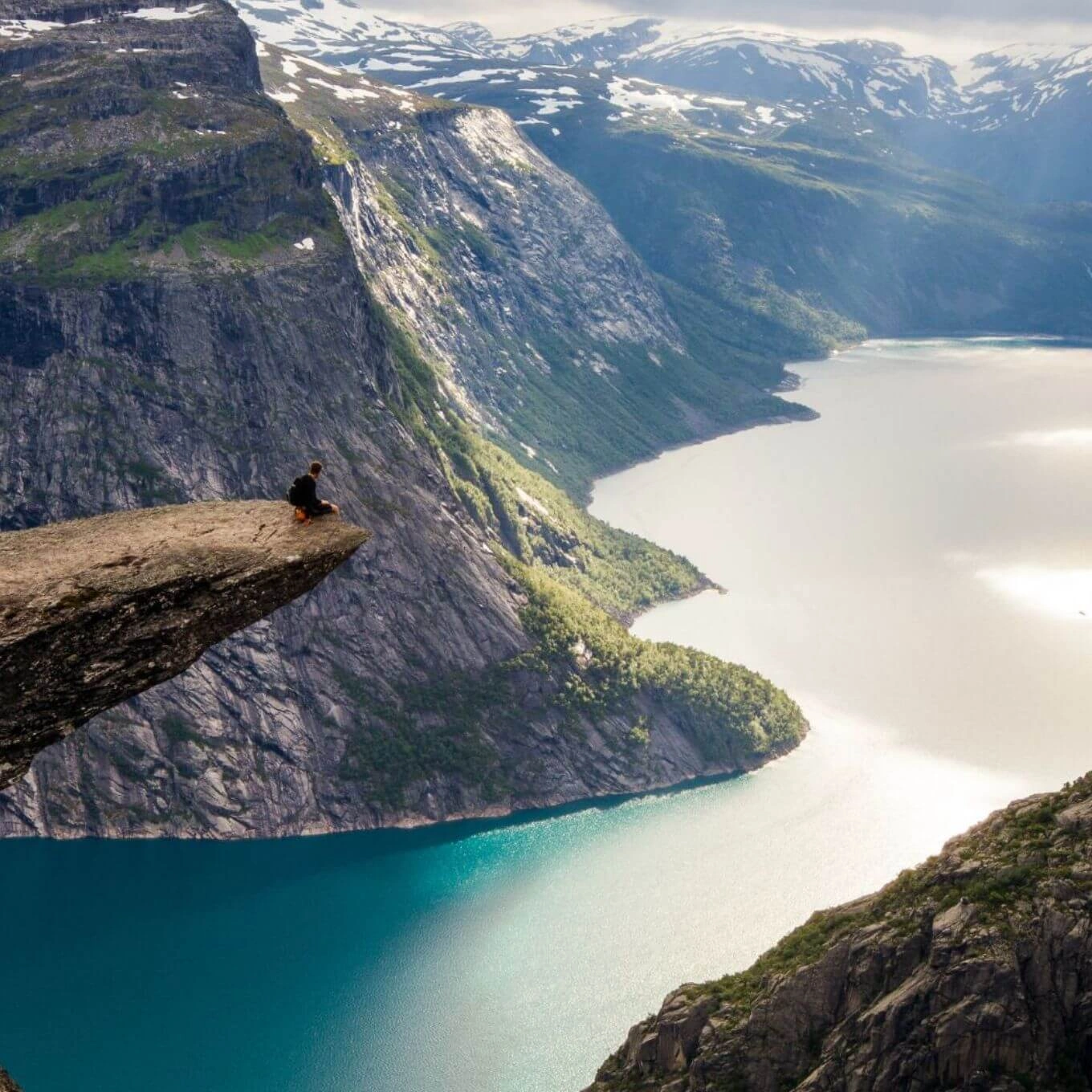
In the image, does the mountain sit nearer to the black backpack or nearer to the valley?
the valley

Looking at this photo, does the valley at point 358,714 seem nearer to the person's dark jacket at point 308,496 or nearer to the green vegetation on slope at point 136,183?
the green vegetation on slope at point 136,183

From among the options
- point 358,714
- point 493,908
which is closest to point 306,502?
point 493,908

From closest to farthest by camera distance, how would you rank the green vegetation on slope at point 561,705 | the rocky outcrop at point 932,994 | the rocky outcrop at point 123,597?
the rocky outcrop at point 123,597 → the rocky outcrop at point 932,994 → the green vegetation on slope at point 561,705

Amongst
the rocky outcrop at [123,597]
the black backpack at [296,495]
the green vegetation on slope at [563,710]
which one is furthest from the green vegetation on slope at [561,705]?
the rocky outcrop at [123,597]

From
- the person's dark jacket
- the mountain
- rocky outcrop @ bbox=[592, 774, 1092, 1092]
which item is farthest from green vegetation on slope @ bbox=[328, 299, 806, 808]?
the person's dark jacket

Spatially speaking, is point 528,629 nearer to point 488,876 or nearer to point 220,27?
point 488,876

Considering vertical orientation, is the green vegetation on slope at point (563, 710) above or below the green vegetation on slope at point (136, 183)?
below

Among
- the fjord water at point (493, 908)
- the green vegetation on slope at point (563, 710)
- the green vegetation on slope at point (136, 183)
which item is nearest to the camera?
the fjord water at point (493, 908)
